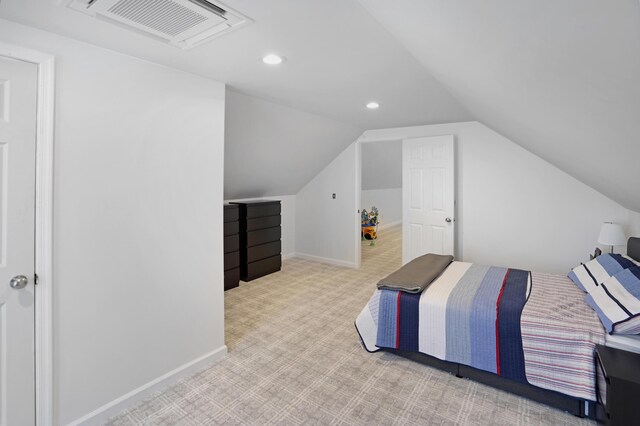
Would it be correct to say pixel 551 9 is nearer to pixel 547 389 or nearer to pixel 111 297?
pixel 547 389

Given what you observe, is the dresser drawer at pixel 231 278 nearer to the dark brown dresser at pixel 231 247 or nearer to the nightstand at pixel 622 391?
the dark brown dresser at pixel 231 247

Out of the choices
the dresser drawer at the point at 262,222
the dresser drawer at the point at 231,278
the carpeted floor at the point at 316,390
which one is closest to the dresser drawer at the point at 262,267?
the dresser drawer at the point at 231,278

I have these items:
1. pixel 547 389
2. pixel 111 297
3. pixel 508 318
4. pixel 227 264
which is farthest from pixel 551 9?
pixel 227 264

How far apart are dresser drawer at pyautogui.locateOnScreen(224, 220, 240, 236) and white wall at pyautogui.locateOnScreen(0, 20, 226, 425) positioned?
1609 mm

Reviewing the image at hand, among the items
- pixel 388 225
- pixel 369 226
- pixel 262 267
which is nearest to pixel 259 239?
pixel 262 267

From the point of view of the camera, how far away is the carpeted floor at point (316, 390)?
78.6 inches

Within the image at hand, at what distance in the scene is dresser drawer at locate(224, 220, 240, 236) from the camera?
4.22 metres

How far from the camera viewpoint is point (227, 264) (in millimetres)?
4281

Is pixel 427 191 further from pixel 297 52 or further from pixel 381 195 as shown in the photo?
pixel 381 195

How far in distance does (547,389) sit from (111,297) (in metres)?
2.70

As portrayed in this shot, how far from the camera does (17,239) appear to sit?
66.5 inches

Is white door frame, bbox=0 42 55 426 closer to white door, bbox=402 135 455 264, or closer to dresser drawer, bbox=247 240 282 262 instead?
dresser drawer, bbox=247 240 282 262

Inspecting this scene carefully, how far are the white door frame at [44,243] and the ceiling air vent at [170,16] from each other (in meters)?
0.48

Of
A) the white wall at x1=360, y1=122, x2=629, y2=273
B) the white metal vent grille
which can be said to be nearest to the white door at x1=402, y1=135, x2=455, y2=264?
the white wall at x1=360, y1=122, x2=629, y2=273
